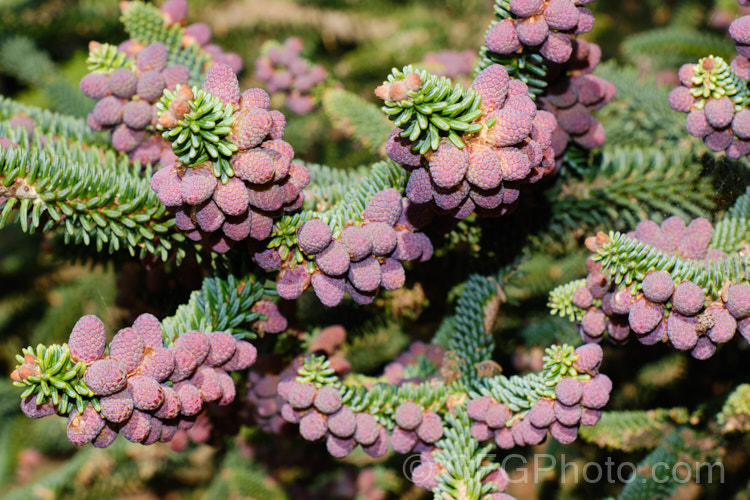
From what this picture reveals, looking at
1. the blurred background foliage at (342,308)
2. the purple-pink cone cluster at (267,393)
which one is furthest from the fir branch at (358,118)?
the purple-pink cone cluster at (267,393)

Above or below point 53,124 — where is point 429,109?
above

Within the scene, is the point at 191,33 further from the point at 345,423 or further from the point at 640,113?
the point at 640,113

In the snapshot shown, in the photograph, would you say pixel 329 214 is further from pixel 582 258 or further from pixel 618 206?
pixel 582 258

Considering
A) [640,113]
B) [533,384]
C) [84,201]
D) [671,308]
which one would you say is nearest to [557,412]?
[533,384]

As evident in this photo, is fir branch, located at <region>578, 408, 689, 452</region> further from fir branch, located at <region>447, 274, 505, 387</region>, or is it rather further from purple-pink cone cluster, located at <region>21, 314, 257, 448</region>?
purple-pink cone cluster, located at <region>21, 314, 257, 448</region>

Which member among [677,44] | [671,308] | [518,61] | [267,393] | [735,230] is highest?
[677,44]

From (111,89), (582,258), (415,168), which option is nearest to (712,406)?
(582,258)
